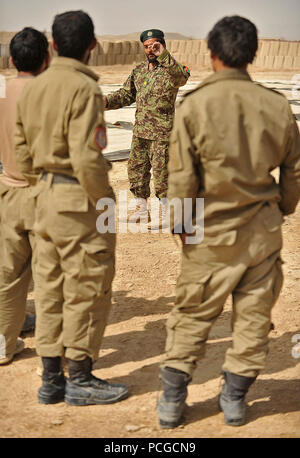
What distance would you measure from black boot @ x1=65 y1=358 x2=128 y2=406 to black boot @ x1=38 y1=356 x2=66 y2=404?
0.17 ft

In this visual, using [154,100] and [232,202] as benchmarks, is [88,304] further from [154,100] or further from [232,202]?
[154,100]

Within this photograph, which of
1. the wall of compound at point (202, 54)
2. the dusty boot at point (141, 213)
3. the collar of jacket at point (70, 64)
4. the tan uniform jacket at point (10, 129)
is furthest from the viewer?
the wall of compound at point (202, 54)

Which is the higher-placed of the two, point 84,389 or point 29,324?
point 84,389

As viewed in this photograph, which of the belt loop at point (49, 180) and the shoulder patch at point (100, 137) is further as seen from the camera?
the belt loop at point (49, 180)

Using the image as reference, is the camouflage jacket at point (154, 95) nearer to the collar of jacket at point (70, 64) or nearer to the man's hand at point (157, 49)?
the man's hand at point (157, 49)

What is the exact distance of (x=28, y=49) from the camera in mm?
3559

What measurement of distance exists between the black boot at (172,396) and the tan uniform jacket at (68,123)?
98 centimetres

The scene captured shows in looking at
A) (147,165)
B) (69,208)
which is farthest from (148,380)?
(147,165)

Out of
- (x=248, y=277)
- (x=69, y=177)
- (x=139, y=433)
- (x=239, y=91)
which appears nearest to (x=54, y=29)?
(x=69, y=177)

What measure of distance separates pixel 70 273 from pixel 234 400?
3.57 feet

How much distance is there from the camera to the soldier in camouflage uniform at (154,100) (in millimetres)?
6090

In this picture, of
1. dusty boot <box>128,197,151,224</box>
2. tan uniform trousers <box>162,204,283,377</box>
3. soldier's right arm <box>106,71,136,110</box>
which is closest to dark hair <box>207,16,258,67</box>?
tan uniform trousers <box>162,204,283,377</box>

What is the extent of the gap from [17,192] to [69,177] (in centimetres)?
66

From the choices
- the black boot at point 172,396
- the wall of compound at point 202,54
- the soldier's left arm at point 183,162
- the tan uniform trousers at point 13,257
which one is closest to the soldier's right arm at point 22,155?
the tan uniform trousers at point 13,257
